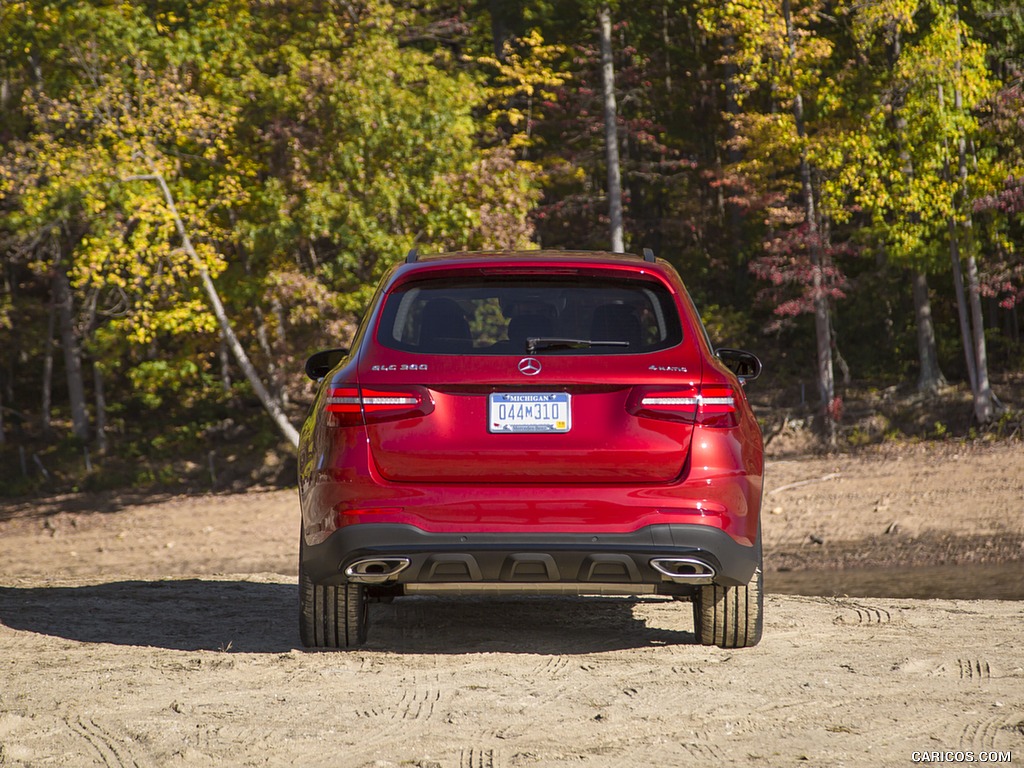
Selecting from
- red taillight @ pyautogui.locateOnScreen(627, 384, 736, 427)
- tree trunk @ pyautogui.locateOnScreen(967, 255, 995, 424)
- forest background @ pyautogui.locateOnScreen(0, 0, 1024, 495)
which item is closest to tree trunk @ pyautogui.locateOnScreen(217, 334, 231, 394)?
forest background @ pyautogui.locateOnScreen(0, 0, 1024, 495)

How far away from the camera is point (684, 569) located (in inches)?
215

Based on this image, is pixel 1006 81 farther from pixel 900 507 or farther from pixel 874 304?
pixel 900 507

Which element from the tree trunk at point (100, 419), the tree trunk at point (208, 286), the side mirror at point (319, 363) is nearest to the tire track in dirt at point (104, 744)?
the side mirror at point (319, 363)

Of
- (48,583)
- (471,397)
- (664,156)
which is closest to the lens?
(471,397)

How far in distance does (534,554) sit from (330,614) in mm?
1341

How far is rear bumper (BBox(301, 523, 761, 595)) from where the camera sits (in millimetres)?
5363

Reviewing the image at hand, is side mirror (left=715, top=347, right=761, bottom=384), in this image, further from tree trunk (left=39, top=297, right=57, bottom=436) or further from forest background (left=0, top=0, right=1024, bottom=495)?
tree trunk (left=39, top=297, right=57, bottom=436)

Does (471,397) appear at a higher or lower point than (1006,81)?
lower

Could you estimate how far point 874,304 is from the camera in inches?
1082

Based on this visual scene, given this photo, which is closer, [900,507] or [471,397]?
[471,397]

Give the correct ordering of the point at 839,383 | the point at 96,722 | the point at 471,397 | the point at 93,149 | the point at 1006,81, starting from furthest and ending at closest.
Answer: the point at 839,383, the point at 1006,81, the point at 93,149, the point at 471,397, the point at 96,722

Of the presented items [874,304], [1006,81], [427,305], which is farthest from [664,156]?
[427,305]

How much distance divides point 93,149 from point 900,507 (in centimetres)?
1311
